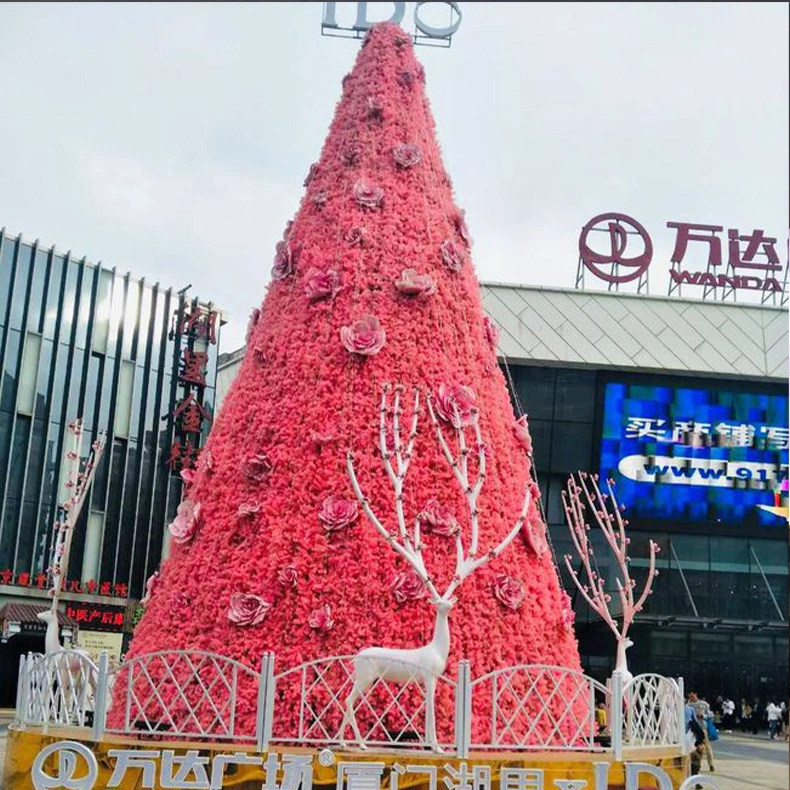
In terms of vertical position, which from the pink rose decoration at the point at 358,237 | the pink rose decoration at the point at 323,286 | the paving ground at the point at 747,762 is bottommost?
the paving ground at the point at 747,762

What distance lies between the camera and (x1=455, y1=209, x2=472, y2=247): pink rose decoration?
9.95 meters

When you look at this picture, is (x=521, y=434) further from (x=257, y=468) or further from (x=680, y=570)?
(x=680, y=570)

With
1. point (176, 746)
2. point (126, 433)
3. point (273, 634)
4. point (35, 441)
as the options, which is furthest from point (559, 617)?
point (126, 433)

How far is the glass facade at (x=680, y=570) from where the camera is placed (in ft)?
87.1

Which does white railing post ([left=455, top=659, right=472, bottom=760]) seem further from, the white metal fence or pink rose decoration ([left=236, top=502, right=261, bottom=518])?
pink rose decoration ([left=236, top=502, right=261, bottom=518])

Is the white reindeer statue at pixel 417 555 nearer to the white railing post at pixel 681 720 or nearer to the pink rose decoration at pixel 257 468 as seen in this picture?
the pink rose decoration at pixel 257 468

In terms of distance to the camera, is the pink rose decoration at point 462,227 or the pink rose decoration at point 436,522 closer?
the pink rose decoration at point 436,522

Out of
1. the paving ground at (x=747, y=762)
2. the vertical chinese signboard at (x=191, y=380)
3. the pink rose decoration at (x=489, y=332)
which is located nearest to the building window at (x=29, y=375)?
the vertical chinese signboard at (x=191, y=380)

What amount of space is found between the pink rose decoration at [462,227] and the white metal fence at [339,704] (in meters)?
4.16

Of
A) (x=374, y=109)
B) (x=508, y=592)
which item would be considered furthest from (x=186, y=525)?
(x=374, y=109)

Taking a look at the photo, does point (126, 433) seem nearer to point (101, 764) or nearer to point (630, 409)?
point (630, 409)

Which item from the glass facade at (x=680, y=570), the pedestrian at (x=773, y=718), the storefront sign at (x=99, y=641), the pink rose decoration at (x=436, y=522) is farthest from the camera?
the storefront sign at (x=99, y=641)

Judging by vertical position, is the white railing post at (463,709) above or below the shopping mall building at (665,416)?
below

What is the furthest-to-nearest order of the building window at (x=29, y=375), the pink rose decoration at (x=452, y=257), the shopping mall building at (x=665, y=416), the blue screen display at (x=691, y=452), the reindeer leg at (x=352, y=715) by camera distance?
the building window at (x=29, y=375) < the blue screen display at (x=691, y=452) < the shopping mall building at (x=665, y=416) < the pink rose decoration at (x=452, y=257) < the reindeer leg at (x=352, y=715)
